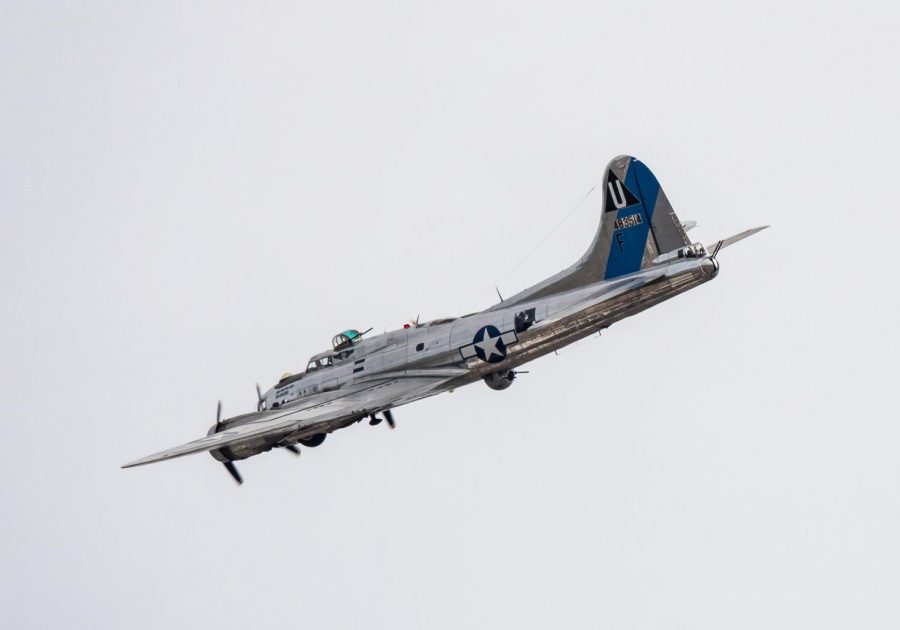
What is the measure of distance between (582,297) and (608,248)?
1.74 meters

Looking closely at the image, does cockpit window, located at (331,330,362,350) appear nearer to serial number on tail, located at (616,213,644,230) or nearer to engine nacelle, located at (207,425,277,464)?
engine nacelle, located at (207,425,277,464)

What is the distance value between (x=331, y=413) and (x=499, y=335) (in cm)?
607

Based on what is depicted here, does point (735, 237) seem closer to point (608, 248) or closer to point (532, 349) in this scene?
point (608, 248)

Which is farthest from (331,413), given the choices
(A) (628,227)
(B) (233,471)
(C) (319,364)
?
(A) (628,227)

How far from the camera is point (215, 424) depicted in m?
56.1

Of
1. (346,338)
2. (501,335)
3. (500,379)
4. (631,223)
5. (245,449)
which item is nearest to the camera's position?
(631,223)

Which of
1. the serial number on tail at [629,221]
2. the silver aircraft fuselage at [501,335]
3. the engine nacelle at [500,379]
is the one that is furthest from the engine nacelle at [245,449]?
the serial number on tail at [629,221]

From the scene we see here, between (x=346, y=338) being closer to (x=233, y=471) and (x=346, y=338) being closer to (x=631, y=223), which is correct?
(x=233, y=471)

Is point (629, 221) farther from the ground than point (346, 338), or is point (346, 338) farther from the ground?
point (346, 338)

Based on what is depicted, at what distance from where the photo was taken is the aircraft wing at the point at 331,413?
50594 millimetres

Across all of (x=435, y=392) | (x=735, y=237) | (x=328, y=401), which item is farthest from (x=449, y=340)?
(x=735, y=237)

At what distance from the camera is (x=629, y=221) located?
48469 mm

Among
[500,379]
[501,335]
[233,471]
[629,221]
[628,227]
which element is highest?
[629,221]

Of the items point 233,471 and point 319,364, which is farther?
point 319,364
